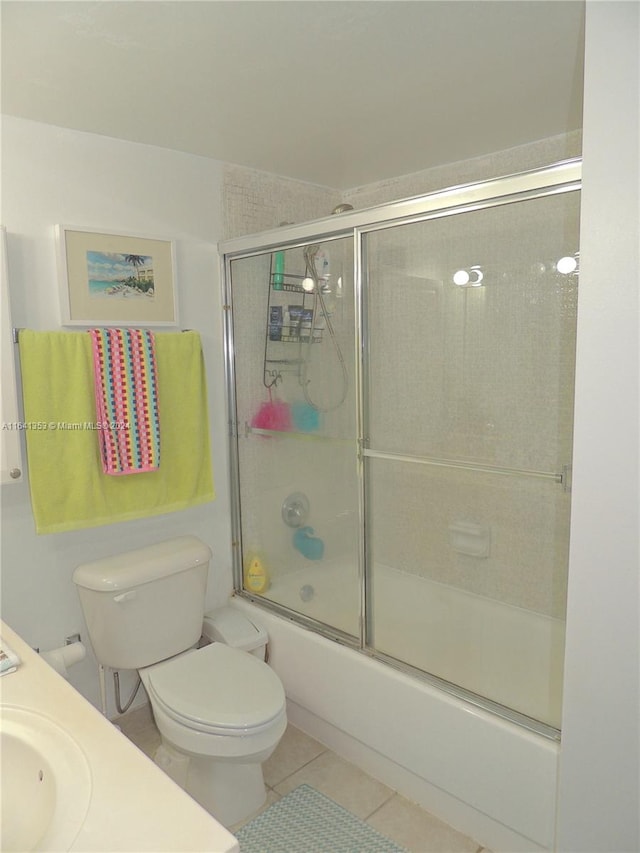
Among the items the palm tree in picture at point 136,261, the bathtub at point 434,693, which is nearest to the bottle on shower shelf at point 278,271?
the palm tree in picture at point 136,261

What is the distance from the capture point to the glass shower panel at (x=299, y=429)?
90.4 inches

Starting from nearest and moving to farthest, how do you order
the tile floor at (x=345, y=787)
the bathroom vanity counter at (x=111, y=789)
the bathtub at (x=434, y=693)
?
the bathroom vanity counter at (x=111, y=789)
the bathtub at (x=434, y=693)
the tile floor at (x=345, y=787)

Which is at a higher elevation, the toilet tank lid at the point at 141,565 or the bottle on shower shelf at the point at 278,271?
the bottle on shower shelf at the point at 278,271

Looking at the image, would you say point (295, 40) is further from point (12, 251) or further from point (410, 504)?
point (410, 504)

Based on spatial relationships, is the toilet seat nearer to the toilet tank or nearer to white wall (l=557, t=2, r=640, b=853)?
the toilet tank

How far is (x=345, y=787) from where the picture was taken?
6.87 ft

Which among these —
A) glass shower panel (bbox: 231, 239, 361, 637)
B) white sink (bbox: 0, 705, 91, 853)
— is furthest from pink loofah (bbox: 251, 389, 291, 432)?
white sink (bbox: 0, 705, 91, 853)

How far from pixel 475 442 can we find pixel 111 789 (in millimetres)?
1502

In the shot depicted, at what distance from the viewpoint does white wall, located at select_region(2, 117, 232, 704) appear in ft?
6.68

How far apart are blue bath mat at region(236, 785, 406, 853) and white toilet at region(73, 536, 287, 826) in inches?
2.8

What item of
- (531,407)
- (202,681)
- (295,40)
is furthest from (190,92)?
(202,681)

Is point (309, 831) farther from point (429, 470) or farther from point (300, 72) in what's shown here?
point (300, 72)

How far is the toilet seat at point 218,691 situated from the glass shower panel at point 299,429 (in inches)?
17.5

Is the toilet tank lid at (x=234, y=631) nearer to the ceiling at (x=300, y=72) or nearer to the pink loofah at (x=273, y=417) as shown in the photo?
the pink loofah at (x=273, y=417)
